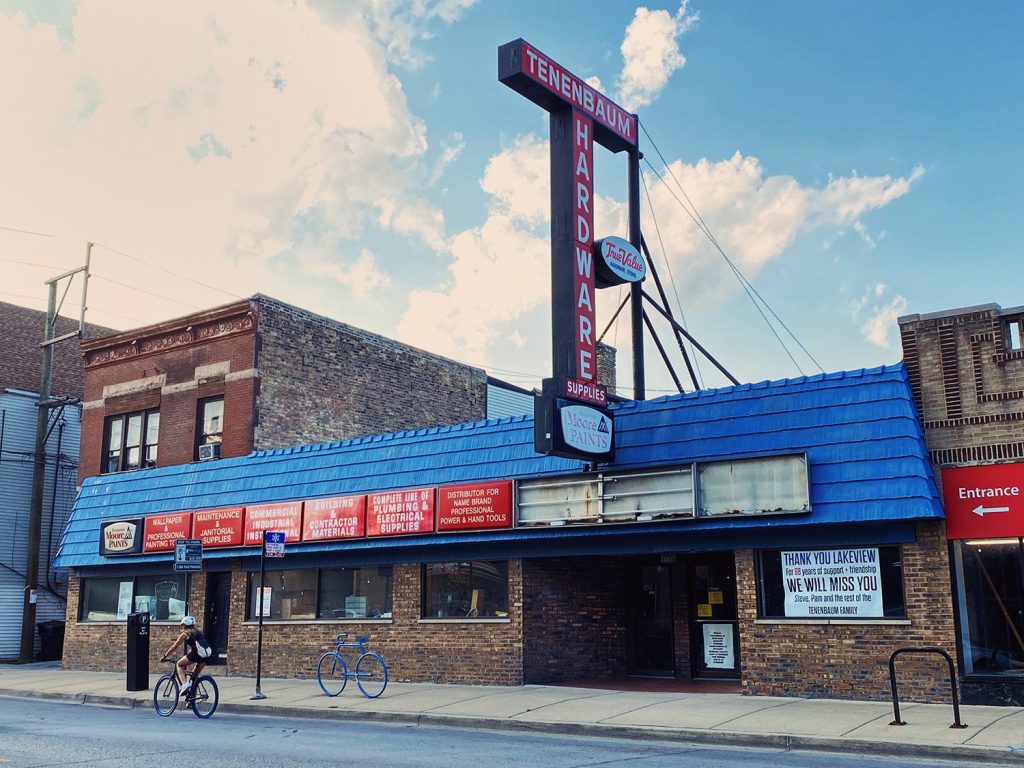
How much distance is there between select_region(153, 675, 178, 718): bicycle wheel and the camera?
1670cm

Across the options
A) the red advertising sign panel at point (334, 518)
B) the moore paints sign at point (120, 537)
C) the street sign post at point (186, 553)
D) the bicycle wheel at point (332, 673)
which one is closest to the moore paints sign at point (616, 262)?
the red advertising sign panel at point (334, 518)

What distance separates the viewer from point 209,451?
2588 centimetres

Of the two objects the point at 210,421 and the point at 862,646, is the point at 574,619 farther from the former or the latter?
the point at 210,421

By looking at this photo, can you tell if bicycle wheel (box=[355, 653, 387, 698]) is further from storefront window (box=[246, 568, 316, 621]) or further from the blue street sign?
storefront window (box=[246, 568, 316, 621])

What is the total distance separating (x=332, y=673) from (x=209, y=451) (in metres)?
7.82

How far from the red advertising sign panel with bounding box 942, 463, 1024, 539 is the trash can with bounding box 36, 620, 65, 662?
27.1 meters

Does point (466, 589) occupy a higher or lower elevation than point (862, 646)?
higher

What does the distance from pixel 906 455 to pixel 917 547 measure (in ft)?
4.59

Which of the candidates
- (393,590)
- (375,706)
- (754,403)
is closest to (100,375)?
(393,590)

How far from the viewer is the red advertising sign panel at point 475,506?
62.5ft

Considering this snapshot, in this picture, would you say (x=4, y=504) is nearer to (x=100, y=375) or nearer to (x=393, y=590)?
(x=100, y=375)

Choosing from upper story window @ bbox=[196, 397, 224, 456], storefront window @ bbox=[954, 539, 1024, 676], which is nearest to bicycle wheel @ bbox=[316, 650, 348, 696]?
upper story window @ bbox=[196, 397, 224, 456]

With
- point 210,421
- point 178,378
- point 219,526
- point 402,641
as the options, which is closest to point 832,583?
point 402,641

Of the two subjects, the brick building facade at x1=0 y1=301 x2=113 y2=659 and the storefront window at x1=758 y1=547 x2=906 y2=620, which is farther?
the brick building facade at x1=0 y1=301 x2=113 y2=659
